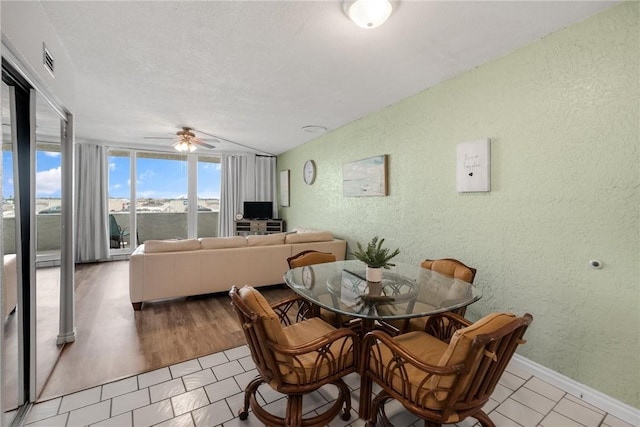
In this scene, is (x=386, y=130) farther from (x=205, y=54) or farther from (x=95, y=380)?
(x=95, y=380)

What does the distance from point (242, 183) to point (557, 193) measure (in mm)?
5731

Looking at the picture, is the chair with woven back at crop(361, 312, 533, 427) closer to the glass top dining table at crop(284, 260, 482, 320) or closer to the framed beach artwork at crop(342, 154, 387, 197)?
Answer: the glass top dining table at crop(284, 260, 482, 320)

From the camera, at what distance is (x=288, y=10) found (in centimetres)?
173

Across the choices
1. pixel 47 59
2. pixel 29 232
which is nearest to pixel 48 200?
pixel 29 232

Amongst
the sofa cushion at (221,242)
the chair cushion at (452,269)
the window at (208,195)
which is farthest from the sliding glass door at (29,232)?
the window at (208,195)

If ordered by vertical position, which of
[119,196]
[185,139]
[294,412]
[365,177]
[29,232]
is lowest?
[294,412]

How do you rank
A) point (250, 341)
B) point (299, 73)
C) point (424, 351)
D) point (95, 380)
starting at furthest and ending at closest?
point (299, 73) < point (95, 380) < point (424, 351) < point (250, 341)

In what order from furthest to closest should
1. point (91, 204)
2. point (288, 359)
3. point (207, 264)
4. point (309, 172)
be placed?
1. point (91, 204)
2. point (309, 172)
3. point (207, 264)
4. point (288, 359)

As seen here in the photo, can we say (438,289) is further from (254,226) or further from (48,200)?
(254,226)

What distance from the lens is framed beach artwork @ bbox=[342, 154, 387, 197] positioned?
A: 135 inches

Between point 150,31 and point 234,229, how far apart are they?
475 centimetres

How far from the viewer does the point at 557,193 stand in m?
1.93

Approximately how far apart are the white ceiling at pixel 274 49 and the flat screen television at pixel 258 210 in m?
2.92

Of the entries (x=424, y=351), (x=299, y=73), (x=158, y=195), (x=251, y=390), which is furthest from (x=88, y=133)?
(x=424, y=351)
